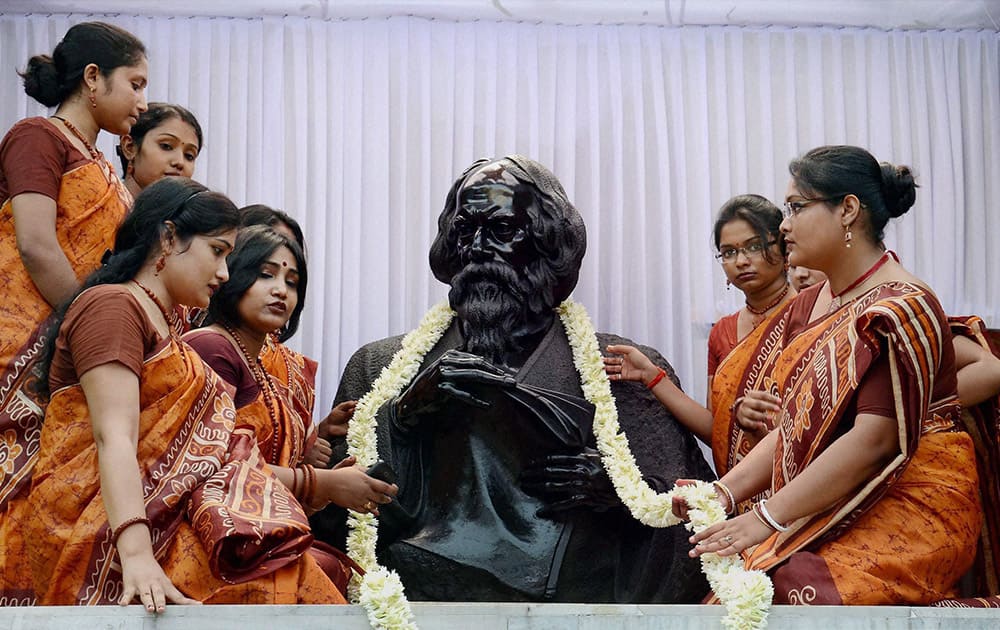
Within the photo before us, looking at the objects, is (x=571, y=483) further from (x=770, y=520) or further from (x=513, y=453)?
(x=770, y=520)

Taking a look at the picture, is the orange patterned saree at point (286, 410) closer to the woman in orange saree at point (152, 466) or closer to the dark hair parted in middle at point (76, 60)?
the woman in orange saree at point (152, 466)

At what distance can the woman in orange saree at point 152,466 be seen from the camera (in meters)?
3.27

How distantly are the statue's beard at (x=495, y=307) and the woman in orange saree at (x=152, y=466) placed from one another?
3.83ft

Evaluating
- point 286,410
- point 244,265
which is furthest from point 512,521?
point 244,265

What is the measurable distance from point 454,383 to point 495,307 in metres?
0.38

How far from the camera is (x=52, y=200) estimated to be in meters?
3.94

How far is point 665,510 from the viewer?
408cm

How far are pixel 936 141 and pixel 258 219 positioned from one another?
3.37 metres

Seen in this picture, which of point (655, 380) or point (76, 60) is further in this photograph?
point (655, 380)

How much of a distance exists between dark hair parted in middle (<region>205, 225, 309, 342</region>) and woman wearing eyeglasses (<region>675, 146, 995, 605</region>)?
55.9 inches

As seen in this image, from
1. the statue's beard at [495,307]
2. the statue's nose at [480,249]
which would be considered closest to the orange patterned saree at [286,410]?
the statue's beard at [495,307]

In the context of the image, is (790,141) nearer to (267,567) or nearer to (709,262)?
(709,262)

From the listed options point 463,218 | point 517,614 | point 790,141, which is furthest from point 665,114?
point 517,614


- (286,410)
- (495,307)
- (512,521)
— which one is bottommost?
(512,521)
